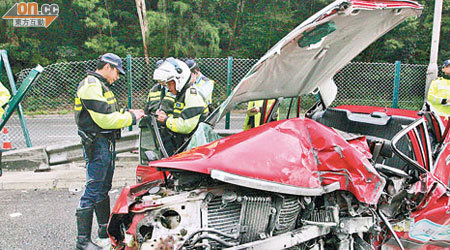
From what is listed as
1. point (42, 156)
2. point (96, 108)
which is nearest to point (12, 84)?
point (42, 156)

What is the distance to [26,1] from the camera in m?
17.6

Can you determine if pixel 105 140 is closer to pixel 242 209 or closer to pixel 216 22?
pixel 242 209

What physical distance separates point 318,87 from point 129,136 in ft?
12.6

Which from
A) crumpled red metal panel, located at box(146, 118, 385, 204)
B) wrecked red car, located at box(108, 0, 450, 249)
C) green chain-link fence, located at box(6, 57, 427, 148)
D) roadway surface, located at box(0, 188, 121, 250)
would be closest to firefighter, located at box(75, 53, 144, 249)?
roadway surface, located at box(0, 188, 121, 250)

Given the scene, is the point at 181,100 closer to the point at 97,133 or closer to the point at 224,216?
the point at 97,133

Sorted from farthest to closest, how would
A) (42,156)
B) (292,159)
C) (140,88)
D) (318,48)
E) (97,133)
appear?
(140,88) → (42,156) → (97,133) → (318,48) → (292,159)

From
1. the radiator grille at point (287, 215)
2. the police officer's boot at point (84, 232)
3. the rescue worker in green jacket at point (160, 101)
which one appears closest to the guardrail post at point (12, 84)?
the rescue worker in green jacket at point (160, 101)

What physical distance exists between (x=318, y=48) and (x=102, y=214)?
9.22 ft

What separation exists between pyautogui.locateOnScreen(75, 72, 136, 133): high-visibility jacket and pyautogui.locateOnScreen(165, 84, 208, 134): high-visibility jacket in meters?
0.47

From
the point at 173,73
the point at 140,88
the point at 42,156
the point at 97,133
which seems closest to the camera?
the point at 97,133

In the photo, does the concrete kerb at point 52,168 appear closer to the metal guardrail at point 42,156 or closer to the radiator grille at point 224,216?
the metal guardrail at point 42,156

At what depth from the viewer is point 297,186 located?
93.4 inches

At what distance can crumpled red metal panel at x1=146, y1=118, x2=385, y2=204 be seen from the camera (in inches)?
92.6

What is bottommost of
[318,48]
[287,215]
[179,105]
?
[287,215]
